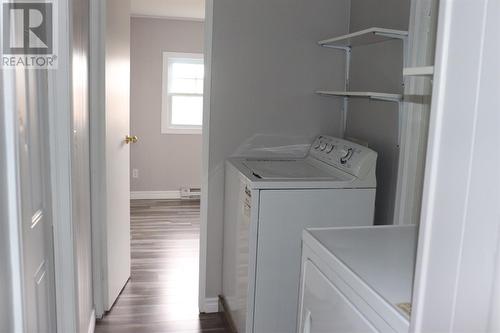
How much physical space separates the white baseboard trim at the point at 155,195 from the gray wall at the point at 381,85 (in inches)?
140

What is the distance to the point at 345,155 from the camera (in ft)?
8.28

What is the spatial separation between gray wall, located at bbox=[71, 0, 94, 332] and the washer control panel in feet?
4.39

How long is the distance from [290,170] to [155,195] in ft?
12.2

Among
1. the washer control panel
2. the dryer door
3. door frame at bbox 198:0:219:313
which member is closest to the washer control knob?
the washer control panel

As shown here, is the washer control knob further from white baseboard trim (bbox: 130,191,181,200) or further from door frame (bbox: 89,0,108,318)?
white baseboard trim (bbox: 130,191,181,200)

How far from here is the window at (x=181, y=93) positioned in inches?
232

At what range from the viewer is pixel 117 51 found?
289 cm

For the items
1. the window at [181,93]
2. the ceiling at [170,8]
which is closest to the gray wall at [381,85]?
the ceiling at [170,8]

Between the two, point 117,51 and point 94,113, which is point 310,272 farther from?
point 117,51

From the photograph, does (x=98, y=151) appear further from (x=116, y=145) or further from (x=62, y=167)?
(x=62, y=167)

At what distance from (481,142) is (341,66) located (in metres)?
2.40

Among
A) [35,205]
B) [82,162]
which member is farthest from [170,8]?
[35,205]

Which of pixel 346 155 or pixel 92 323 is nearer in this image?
pixel 346 155

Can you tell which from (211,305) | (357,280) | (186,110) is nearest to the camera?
(357,280)
